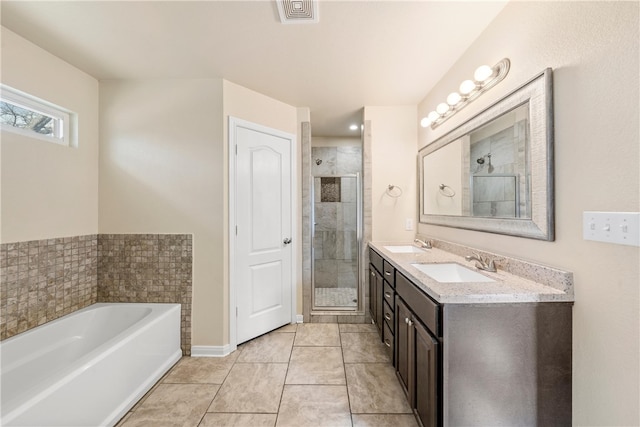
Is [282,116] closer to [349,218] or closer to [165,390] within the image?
[349,218]

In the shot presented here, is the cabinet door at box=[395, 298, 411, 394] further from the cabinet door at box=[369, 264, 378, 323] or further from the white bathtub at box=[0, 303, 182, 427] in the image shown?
the white bathtub at box=[0, 303, 182, 427]

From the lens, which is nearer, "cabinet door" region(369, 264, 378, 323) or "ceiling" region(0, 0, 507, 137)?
"ceiling" region(0, 0, 507, 137)

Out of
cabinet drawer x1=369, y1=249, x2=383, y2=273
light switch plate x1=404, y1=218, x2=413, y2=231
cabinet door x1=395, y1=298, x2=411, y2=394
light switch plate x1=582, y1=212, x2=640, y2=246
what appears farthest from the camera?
light switch plate x1=404, y1=218, x2=413, y2=231

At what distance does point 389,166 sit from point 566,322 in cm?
202

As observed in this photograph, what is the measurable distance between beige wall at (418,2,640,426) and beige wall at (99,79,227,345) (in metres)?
2.20

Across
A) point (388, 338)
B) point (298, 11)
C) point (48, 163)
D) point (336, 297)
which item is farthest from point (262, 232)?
point (298, 11)

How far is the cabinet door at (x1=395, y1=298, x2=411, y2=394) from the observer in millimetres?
1558

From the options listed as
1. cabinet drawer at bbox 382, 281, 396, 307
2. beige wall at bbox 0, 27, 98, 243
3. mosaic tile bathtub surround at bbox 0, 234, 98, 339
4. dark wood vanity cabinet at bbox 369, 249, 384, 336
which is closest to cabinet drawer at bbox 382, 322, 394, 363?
dark wood vanity cabinet at bbox 369, 249, 384, 336

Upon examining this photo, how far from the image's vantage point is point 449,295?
3.63 ft

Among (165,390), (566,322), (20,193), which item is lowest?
(165,390)

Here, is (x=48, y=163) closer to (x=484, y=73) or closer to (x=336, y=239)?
(x=336, y=239)

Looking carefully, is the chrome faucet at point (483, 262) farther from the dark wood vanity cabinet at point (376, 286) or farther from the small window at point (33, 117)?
the small window at point (33, 117)

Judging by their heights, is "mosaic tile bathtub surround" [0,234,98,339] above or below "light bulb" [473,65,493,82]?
below

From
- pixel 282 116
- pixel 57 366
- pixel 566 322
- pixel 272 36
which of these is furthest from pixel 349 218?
pixel 57 366
